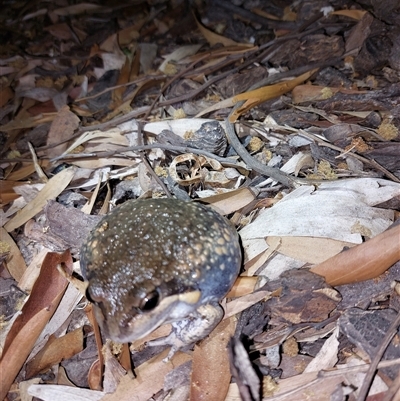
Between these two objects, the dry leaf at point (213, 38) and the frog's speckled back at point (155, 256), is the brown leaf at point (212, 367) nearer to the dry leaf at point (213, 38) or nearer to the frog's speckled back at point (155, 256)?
the frog's speckled back at point (155, 256)

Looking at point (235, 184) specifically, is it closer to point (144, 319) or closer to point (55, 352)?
point (144, 319)

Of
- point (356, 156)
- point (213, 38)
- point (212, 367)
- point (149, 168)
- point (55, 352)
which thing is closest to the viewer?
point (212, 367)

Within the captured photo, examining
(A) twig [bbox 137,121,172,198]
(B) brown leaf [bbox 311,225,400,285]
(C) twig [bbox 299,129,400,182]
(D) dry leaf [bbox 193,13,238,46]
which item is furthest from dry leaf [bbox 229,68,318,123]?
(B) brown leaf [bbox 311,225,400,285]

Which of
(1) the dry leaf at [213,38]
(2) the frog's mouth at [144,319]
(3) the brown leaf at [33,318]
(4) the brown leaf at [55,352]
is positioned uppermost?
(1) the dry leaf at [213,38]

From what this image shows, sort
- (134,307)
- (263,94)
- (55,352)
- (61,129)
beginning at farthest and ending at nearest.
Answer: (61,129) < (263,94) < (55,352) < (134,307)

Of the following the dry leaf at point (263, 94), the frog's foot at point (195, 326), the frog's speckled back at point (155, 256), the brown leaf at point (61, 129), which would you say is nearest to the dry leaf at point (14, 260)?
the frog's speckled back at point (155, 256)

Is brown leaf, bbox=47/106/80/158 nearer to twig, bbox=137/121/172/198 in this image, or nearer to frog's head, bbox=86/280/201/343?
twig, bbox=137/121/172/198

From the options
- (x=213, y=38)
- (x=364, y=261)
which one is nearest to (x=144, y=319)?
→ (x=364, y=261)
